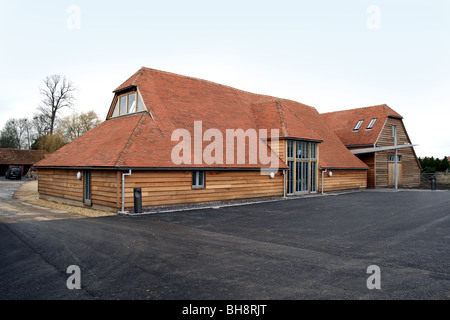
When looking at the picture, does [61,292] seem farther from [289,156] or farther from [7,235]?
[289,156]

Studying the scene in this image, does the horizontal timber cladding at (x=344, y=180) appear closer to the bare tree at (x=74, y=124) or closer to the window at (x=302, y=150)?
the window at (x=302, y=150)

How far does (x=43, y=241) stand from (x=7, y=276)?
2.89 metres

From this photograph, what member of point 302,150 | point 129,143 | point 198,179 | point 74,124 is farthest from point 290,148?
point 74,124

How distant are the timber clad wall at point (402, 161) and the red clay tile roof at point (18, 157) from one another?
50.9 meters

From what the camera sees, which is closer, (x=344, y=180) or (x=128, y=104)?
(x=128, y=104)

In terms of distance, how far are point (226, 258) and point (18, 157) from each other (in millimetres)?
60919

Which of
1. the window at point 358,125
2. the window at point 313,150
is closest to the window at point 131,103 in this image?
the window at point 313,150

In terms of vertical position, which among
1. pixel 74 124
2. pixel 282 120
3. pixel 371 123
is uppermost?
pixel 74 124

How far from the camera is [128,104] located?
1912 centimetres

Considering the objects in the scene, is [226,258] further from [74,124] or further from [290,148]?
[74,124]

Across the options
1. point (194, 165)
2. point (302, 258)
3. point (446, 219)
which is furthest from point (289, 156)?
point (302, 258)

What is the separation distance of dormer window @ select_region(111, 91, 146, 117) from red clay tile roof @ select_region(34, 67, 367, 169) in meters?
0.41

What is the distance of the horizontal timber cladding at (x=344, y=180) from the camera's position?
24.7 metres
